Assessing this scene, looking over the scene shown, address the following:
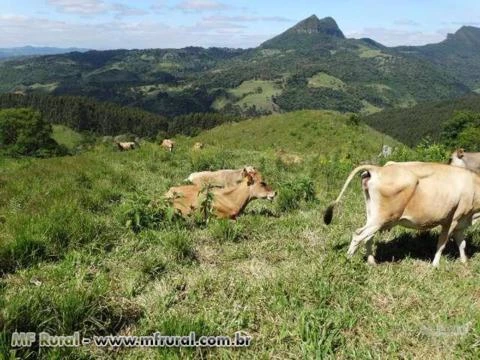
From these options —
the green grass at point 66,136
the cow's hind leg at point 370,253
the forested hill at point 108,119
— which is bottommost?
the green grass at point 66,136

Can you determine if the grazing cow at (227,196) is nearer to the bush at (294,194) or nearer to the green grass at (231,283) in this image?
the bush at (294,194)

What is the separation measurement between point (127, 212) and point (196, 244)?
1.50 m

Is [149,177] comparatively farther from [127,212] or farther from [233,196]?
[127,212]

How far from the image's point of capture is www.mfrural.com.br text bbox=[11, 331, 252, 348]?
15.6ft

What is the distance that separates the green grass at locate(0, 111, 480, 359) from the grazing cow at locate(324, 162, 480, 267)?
66cm

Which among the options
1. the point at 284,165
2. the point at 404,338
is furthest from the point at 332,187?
the point at 404,338

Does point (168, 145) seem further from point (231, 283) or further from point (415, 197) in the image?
point (231, 283)

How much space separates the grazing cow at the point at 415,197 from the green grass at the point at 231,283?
658 mm

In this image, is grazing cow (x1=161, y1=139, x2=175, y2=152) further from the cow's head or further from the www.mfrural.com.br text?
the www.mfrural.com.br text

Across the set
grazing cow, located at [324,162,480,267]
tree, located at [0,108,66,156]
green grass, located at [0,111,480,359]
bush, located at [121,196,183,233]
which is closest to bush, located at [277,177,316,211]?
green grass, located at [0,111,480,359]

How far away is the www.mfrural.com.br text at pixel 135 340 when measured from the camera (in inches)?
187

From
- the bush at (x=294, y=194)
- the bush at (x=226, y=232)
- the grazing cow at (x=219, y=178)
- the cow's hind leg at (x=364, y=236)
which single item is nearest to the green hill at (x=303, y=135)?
the grazing cow at (x=219, y=178)

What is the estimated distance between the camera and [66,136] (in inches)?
5438

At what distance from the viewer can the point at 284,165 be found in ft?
60.3
